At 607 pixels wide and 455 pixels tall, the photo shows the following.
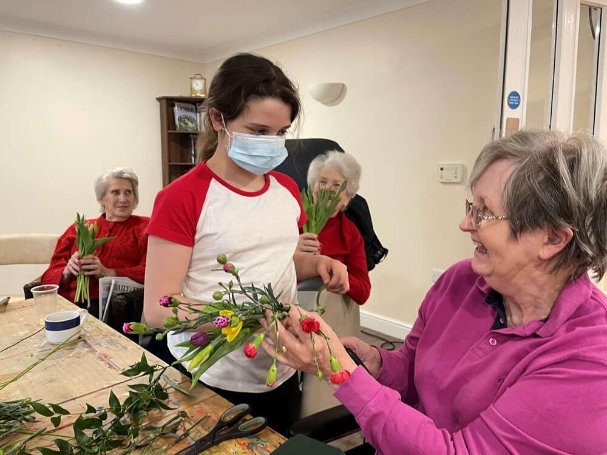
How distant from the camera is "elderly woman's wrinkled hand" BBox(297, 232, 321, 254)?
1821 mm

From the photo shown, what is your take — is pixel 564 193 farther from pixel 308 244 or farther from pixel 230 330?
pixel 308 244

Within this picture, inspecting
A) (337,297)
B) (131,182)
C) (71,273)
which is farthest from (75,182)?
(337,297)

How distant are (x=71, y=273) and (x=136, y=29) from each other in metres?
2.82

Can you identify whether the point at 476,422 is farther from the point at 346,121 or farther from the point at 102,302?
the point at 346,121

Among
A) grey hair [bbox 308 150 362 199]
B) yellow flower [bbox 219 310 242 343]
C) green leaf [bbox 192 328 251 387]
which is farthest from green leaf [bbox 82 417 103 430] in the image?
grey hair [bbox 308 150 362 199]

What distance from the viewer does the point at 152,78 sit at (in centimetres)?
488

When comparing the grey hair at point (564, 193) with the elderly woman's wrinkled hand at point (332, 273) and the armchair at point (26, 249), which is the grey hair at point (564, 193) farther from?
the armchair at point (26, 249)

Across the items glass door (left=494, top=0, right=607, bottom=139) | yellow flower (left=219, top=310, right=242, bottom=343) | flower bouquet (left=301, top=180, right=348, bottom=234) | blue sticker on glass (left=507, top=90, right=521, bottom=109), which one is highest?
glass door (left=494, top=0, right=607, bottom=139)

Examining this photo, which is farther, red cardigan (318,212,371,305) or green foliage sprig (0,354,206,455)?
red cardigan (318,212,371,305)

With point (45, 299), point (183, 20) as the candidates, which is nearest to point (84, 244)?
point (45, 299)

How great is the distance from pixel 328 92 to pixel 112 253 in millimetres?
2193

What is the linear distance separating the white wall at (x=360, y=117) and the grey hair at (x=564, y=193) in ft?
7.44

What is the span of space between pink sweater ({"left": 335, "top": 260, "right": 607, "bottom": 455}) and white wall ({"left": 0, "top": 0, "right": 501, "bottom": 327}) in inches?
88.9

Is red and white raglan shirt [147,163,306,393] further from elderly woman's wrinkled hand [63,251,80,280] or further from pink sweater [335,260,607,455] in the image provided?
elderly woman's wrinkled hand [63,251,80,280]
